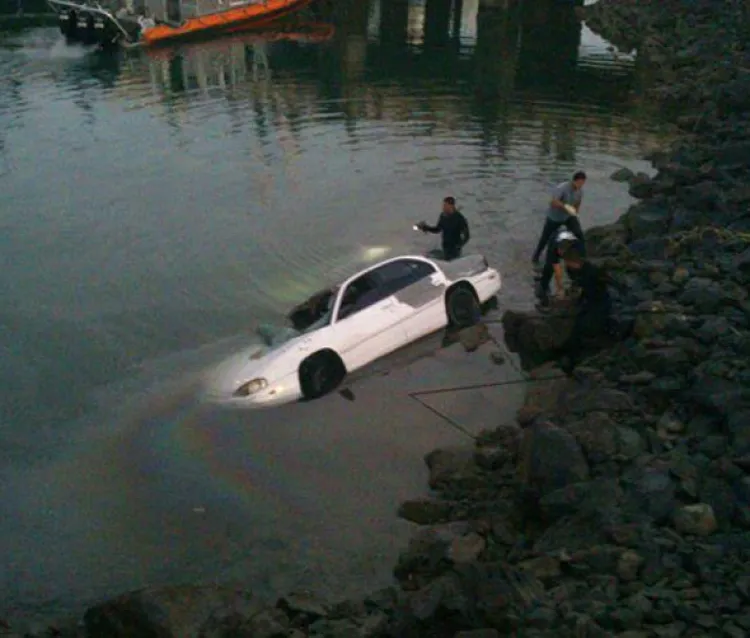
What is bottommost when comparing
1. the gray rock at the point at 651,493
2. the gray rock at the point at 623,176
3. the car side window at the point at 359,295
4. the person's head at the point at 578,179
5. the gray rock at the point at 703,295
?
the gray rock at the point at 623,176

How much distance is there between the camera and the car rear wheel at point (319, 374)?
12.7 metres

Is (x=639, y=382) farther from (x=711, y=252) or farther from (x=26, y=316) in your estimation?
(x=26, y=316)

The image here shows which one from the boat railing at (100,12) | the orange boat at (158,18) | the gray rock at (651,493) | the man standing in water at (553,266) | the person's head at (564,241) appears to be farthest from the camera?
the orange boat at (158,18)

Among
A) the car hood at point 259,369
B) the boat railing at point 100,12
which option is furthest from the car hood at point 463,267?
the boat railing at point 100,12

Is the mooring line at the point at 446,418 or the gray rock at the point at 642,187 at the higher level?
the mooring line at the point at 446,418

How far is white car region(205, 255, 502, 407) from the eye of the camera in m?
12.6

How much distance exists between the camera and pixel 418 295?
14.2m

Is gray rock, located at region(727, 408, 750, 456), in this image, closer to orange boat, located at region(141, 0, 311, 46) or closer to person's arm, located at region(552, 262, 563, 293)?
person's arm, located at region(552, 262, 563, 293)

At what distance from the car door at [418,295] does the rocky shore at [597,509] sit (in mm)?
1180

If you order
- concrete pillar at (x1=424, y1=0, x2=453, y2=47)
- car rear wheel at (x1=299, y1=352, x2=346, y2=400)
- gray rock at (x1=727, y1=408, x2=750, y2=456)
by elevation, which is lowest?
concrete pillar at (x1=424, y1=0, x2=453, y2=47)

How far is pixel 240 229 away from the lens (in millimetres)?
20453

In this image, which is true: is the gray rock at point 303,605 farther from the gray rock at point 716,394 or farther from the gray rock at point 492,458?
the gray rock at point 716,394

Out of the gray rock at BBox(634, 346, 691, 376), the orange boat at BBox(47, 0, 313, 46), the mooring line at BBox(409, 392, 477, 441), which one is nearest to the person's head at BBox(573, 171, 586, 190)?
the gray rock at BBox(634, 346, 691, 376)

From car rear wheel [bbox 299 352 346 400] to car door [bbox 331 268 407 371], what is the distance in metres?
0.17
